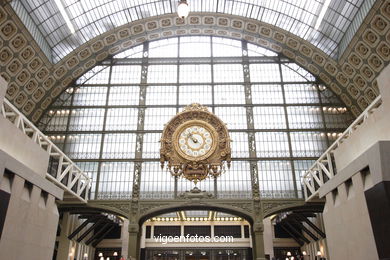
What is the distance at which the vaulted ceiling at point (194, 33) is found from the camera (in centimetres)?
2447

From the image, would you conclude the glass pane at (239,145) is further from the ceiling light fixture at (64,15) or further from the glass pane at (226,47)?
the ceiling light fixture at (64,15)

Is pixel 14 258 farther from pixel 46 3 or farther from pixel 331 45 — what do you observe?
pixel 331 45

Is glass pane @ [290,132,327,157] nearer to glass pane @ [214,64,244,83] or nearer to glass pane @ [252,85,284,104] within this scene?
glass pane @ [252,85,284,104]

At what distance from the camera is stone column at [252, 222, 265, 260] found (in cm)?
2438

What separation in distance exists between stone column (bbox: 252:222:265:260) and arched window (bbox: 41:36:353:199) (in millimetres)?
2456

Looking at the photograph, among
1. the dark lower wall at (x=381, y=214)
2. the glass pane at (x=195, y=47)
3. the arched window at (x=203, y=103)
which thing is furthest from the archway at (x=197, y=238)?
the dark lower wall at (x=381, y=214)

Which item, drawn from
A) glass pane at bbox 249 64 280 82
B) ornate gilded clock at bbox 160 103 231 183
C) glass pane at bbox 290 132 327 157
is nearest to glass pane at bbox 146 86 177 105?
glass pane at bbox 249 64 280 82

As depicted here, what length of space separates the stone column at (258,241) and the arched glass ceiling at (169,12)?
1556cm

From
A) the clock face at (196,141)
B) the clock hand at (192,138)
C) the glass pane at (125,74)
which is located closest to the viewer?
the clock face at (196,141)

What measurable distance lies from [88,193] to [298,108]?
18494 mm

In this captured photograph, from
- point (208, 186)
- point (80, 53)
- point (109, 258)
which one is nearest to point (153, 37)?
point (80, 53)

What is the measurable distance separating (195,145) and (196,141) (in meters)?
0.21

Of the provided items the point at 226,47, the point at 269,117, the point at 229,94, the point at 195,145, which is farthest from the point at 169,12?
the point at 195,145

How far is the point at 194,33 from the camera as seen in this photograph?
3253 centimetres
